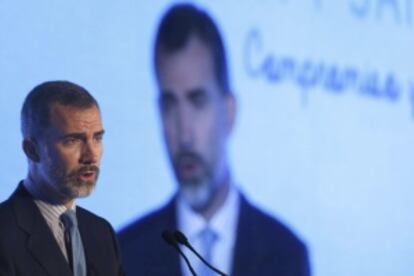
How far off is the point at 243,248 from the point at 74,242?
5.09 ft

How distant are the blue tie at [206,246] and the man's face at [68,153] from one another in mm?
1412

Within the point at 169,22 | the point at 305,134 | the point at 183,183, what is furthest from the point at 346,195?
the point at 169,22

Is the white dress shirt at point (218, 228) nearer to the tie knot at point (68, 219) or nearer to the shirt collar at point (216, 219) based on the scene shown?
the shirt collar at point (216, 219)

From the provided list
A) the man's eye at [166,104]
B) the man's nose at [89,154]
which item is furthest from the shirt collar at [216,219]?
the man's nose at [89,154]

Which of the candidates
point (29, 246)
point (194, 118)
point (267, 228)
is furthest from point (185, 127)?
point (29, 246)

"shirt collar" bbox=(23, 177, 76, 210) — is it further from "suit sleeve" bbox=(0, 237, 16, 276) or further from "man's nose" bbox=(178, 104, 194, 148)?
"man's nose" bbox=(178, 104, 194, 148)

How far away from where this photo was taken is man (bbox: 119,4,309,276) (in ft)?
11.1

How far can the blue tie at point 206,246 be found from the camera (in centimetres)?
345

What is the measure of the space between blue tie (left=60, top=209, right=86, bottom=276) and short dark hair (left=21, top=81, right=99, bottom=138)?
20 centimetres

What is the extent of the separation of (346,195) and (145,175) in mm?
1068

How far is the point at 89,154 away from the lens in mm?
2076

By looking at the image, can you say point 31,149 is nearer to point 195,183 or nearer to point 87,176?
point 87,176

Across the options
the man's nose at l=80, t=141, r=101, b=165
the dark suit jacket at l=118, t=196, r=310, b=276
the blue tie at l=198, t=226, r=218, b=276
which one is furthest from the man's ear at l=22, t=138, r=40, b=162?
the blue tie at l=198, t=226, r=218, b=276

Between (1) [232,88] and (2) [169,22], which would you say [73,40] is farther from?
(1) [232,88]
